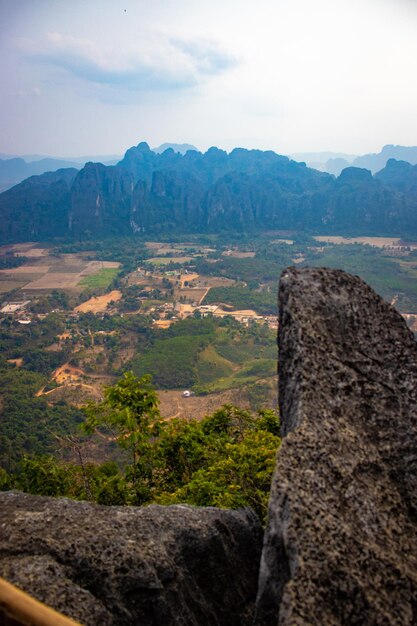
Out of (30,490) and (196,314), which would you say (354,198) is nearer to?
(196,314)

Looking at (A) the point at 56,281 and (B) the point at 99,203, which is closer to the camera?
(A) the point at 56,281

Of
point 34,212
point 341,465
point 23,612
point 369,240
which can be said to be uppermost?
point 34,212

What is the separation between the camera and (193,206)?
426ft

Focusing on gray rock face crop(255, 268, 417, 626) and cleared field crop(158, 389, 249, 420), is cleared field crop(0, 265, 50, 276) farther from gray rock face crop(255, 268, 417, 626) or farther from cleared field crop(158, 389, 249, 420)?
gray rock face crop(255, 268, 417, 626)

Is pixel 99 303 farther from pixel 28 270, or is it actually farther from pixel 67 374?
pixel 28 270

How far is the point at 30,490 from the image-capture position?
33.7 feet

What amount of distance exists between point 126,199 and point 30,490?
412 ft

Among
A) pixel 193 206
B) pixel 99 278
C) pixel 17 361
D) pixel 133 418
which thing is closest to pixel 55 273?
pixel 99 278

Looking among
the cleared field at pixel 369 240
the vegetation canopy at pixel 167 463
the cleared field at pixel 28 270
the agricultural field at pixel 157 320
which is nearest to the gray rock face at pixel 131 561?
the vegetation canopy at pixel 167 463

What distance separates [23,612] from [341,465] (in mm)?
2756

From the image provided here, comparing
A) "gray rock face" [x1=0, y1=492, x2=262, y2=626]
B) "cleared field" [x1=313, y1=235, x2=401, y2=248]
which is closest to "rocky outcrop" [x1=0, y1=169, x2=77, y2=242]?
"cleared field" [x1=313, y1=235, x2=401, y2=248]

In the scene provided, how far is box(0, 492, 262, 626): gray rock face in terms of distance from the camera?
3977mm

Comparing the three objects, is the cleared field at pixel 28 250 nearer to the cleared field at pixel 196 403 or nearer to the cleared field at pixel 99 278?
the cleared field at pixel 99 278

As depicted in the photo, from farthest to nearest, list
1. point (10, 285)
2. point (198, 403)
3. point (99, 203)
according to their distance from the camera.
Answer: point (99, 203) → point (10, 285) → point (198, 403)
